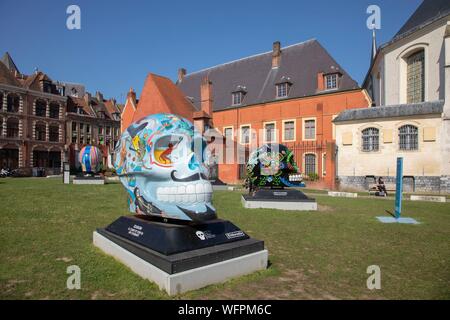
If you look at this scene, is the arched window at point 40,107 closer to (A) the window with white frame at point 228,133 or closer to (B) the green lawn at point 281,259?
(A) the window with white frame at point 228,133

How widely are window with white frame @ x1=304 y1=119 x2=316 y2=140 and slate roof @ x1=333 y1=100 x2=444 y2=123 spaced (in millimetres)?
5937

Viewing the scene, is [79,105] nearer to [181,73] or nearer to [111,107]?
[111,107]

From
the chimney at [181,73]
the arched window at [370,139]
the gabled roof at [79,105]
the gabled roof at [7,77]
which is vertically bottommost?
the arched window at [370,139]

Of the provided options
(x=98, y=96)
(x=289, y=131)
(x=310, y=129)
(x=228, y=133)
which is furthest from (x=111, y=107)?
(x=310, y=129)

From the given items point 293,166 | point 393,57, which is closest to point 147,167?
point 293,166

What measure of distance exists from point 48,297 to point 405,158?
82.9ft

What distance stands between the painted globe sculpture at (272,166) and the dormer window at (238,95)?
2514cm

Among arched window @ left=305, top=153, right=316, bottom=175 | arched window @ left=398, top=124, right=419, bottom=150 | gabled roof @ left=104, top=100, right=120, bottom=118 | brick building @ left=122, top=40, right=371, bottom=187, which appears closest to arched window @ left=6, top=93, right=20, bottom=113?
brick building @ left=122, top=40, right=371, bottom=187

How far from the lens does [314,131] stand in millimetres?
32188

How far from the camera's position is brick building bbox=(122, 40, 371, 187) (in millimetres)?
29938

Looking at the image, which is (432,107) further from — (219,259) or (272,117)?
(219,259)

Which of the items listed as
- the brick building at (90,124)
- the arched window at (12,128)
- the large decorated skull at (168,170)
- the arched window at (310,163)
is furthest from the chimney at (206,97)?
the large decorated skull at (168,170)

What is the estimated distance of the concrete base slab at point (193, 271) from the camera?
4398 mm

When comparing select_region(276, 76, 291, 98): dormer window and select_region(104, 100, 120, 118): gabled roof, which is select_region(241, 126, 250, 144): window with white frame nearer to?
select_region(276, 76, 291, 98): dormer window
